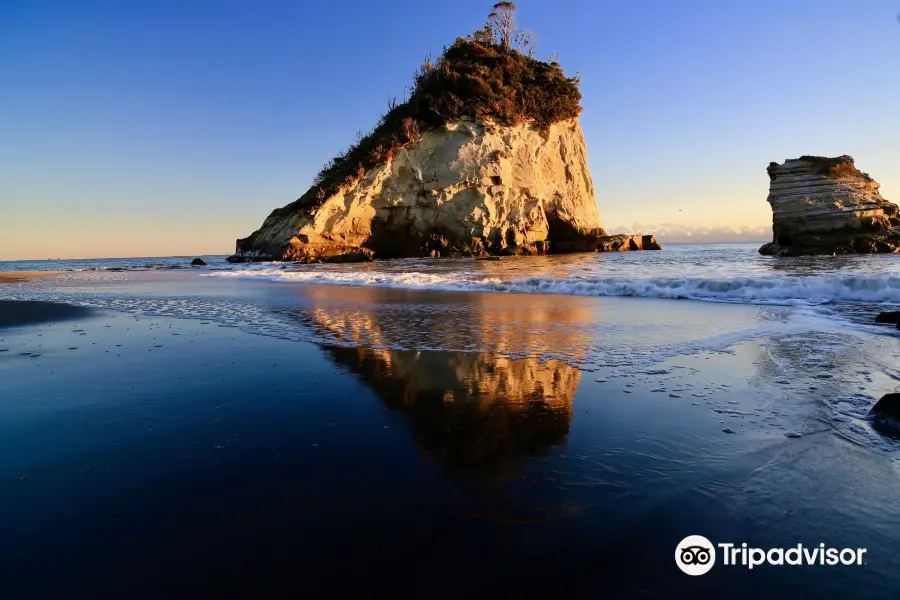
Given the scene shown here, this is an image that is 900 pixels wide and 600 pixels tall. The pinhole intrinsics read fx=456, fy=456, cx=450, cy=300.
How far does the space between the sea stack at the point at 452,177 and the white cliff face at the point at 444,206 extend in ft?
0.25

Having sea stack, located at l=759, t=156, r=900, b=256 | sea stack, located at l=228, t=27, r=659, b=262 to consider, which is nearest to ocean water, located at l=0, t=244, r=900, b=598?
sea stack, located at l=759, t=156, r=900, b=256

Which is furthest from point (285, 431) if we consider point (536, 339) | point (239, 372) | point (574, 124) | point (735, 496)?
point (574, 124)

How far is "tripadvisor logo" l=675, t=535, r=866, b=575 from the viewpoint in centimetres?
157

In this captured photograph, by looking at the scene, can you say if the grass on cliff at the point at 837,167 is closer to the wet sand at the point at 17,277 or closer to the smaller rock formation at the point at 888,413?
the smaller rock formation at the point at 888,413

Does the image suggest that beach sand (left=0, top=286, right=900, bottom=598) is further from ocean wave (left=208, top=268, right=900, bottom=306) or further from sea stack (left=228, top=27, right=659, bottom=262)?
sea stack (left=228, top=27, right=659, bottom=262)

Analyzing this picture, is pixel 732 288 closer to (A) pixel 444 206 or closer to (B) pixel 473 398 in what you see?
(B) pixel 473 398

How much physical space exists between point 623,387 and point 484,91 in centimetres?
3303

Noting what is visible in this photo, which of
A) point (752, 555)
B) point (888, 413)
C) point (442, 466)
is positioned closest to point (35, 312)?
point (442, 466)

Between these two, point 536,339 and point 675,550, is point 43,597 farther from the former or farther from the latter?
point 536,339

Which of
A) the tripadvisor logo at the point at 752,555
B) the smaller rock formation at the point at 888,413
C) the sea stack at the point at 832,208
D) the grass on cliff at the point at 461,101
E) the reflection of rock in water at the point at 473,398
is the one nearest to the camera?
the tripadvisor logo at the point at 752,555

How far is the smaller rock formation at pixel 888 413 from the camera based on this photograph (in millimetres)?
2621

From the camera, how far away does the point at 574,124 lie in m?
39.2

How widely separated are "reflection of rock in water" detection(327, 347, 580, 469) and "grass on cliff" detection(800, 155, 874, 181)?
2789 centimetres

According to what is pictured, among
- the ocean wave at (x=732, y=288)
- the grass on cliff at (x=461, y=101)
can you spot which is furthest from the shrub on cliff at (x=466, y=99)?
the ocean wave at (x=732, y=288)
